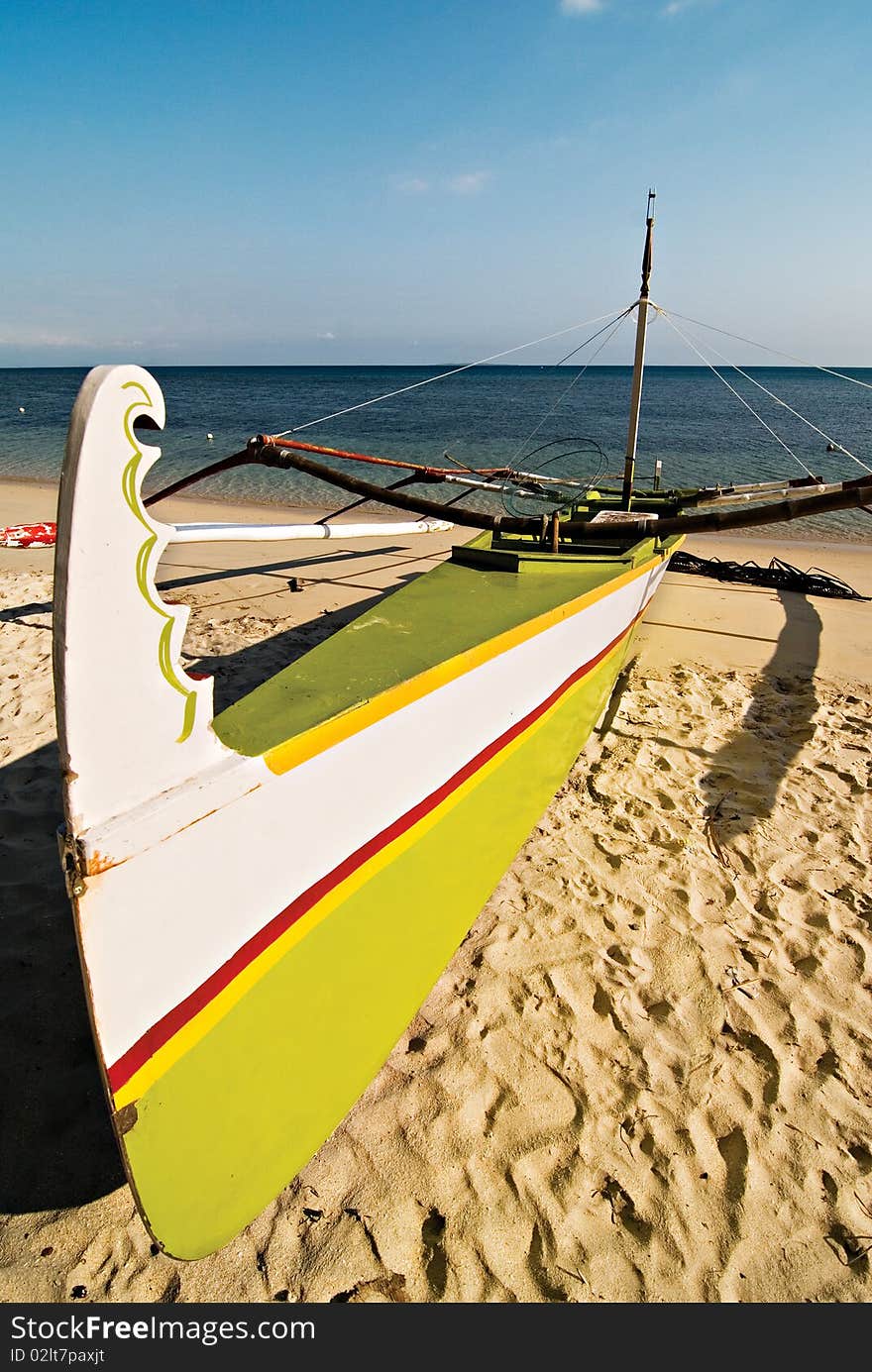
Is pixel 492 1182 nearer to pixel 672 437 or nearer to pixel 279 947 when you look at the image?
pixel 279 947

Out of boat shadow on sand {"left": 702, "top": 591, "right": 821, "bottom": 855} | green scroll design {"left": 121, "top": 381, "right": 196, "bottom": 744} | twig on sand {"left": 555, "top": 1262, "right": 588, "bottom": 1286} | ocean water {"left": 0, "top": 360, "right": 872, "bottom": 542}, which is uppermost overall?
ocean water {"left": 0, "top": 360, "right": 872, "bottom": 542}

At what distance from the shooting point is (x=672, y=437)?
26.2 metres

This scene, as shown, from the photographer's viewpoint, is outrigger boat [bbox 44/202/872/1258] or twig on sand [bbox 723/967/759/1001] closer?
outrigger boat [bbox 44/202/872/1258]

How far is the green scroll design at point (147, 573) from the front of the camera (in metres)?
1.17

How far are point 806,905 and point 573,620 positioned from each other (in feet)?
5.00

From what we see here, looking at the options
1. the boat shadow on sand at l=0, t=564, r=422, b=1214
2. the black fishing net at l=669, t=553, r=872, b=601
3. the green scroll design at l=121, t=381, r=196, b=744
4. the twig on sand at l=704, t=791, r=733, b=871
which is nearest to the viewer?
the green scroll design at l=121, t=381, r=196, b=744

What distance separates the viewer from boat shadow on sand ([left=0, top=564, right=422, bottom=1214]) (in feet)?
6.03

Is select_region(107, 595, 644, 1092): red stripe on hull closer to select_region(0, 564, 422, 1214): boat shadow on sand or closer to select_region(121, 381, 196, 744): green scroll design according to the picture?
select_region(121, 381, 196, 744): green scroll design

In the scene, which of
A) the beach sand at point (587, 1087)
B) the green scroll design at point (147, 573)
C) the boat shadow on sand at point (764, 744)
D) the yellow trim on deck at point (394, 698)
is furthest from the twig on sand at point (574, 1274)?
the boat shadow on sand at point (764, 744)

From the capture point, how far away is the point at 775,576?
7566 millimetres

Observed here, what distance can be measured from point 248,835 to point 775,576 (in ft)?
24.4

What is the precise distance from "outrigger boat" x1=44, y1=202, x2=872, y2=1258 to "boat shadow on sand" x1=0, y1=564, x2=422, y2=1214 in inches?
18.8

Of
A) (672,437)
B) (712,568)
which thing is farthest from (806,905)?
(672,437)

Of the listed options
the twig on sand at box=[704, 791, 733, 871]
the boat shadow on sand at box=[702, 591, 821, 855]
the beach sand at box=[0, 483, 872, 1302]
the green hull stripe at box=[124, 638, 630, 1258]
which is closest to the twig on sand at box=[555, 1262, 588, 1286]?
the beach sand at box=[0, 483, 872, 1302]
